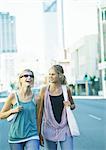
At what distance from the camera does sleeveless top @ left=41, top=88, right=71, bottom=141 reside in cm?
275

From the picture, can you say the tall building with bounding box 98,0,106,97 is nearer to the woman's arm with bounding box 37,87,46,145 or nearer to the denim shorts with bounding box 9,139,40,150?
the woman's arm with bounding box 37,87,46,145

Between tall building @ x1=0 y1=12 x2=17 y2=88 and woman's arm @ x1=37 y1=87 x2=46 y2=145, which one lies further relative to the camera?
tall building @ x1=0 y1=12 x2=17 y2=88

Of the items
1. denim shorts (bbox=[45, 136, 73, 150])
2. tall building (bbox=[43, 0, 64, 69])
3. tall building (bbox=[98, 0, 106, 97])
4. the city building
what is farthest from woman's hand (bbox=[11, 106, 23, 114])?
tall building (bbox=[98, 0, 106, 97])

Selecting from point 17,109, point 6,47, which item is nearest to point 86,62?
point 6,47

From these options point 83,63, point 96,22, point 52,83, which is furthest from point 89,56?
point 52,83

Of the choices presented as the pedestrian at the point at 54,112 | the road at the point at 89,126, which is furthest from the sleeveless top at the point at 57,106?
the road at the point at 89,126

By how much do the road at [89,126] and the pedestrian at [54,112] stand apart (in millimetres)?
2099

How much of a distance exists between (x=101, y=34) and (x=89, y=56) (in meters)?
0.34

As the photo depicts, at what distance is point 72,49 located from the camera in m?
4.84

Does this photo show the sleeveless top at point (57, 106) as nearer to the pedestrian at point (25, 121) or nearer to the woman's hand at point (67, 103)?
the woman's hand at point (67, 103)

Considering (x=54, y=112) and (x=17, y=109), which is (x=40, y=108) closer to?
(x=54, y=112)

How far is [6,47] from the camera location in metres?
4.51

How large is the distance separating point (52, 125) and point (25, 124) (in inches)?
11.3

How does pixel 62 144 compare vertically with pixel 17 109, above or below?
below
